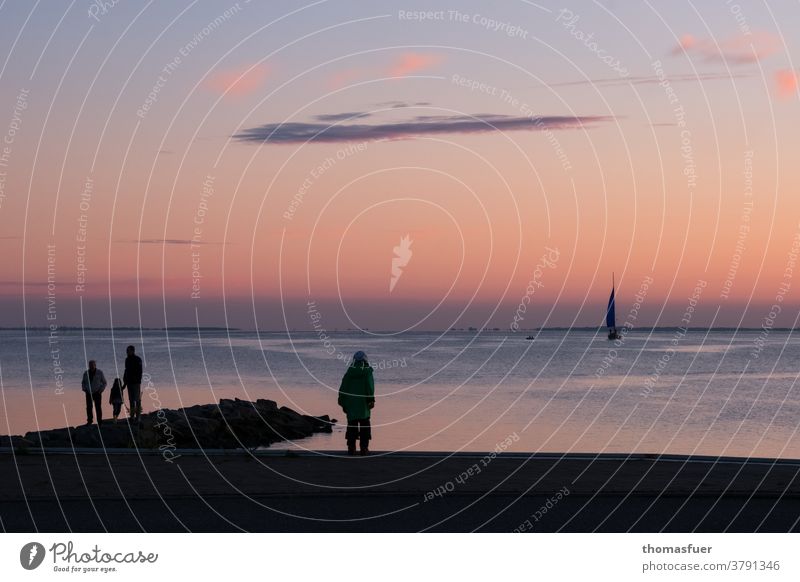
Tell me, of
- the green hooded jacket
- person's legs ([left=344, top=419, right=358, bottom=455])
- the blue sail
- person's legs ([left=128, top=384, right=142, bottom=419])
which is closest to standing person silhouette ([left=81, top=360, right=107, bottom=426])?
person's legs ([left=128, top=384, right=142, bottom=419])

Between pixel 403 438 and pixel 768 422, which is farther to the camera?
pixel 768 422

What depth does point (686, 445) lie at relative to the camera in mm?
37000

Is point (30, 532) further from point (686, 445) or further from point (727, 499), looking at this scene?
point (686, 445)

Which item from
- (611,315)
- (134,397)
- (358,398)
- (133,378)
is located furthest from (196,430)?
(611,315)

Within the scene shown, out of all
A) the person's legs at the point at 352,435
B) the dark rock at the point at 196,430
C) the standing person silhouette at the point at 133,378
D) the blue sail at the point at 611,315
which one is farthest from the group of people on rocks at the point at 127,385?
the blue sail at the point at 611,315

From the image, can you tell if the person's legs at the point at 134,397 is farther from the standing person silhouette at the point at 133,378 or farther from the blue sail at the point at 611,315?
the blue sail at the point at 611,315

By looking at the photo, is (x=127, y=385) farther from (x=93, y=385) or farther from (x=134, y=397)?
(x=93, y=385)

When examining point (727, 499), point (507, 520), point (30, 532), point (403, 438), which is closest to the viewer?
point (30, 532)

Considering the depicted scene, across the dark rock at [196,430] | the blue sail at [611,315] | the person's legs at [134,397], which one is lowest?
the dark rock at [196,430]

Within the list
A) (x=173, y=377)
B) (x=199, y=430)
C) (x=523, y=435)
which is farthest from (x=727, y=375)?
(x=199, y=430)

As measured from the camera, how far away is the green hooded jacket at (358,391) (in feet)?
69.8

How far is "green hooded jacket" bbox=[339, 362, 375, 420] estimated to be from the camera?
21.3m

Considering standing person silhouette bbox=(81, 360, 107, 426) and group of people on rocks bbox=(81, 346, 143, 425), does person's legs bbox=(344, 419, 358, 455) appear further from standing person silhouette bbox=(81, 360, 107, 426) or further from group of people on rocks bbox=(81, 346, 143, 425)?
standing person silhouette bbox=(81, 360, 107, 426)

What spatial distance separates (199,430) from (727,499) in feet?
68.8
